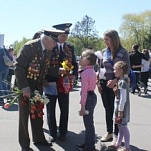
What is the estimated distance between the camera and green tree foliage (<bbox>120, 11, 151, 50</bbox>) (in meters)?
65.4

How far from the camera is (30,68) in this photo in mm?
5066

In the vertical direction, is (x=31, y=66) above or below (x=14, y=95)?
above

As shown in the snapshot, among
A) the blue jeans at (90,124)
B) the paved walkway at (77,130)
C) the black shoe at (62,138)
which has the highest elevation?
the blue jeans at (90,124)

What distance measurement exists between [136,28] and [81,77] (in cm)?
6291

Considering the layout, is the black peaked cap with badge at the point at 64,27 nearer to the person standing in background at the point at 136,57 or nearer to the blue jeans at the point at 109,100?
the blue jeans at the point at 109,100

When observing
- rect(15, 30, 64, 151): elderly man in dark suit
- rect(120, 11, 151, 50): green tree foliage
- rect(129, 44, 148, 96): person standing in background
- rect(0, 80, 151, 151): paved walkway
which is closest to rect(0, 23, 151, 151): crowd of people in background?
rect(15, 30, 64, 151): elderly man in dark suit

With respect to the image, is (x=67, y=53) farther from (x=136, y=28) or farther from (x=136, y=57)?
(x=136, y=28)

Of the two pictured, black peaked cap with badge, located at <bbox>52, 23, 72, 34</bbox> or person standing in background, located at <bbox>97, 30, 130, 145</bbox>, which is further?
black peaked cap with badge, located at <bbox>52, 23, 72, 34</bbox>

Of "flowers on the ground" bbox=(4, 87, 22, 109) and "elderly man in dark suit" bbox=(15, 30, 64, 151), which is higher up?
"elderly man in dark suit" bbox=(15, 30, 64, 151)

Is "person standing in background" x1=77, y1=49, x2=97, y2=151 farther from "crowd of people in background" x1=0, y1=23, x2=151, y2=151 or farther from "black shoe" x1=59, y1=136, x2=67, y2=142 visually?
"black shoe" x1=59, y1=136, x2=67, y2=142

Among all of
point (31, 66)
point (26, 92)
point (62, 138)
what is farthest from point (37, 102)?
point (62, 138)

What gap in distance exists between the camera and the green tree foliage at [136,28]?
214ft

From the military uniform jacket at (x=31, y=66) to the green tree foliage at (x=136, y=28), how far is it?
6099cm

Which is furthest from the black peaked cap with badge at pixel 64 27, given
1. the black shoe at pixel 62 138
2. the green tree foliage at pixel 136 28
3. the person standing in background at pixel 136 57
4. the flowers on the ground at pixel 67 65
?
A: the green tree foliage at pixel 136 28
